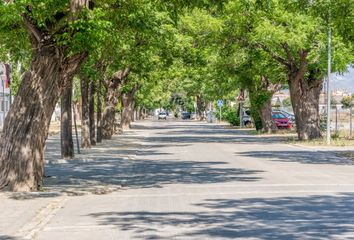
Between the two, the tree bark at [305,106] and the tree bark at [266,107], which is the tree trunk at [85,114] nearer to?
the tree bark at [305,106]

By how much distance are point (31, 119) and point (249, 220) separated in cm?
664

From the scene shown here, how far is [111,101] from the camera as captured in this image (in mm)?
45375

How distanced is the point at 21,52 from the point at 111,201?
1130cm

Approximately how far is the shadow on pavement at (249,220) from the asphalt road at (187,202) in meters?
0.01

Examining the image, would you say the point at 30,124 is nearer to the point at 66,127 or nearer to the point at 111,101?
the point at 66,127

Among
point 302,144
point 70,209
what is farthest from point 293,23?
point 70,209

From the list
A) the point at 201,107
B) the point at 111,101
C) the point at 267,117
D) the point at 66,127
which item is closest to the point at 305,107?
the point at 111,101

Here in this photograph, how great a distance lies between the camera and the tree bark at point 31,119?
1591 centimetres

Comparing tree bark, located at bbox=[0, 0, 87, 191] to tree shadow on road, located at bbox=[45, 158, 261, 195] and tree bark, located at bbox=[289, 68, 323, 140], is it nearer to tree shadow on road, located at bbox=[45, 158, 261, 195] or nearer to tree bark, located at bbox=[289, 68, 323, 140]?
tree shadow on road, located at bbox=[45, 158, 261, 195]

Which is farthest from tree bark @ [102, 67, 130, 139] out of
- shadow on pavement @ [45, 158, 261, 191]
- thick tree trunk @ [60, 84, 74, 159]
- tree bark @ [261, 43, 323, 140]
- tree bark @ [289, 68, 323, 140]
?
shadow on pavement @ [45, 158, 261, 191]

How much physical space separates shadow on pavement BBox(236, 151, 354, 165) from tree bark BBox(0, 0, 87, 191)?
36.8 feet

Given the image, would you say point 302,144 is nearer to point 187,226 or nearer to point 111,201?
point 111,201

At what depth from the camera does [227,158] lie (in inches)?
1066

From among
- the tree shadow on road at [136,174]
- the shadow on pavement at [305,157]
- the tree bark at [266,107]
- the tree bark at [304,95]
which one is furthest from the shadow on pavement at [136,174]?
the tree bark at [266,107]
